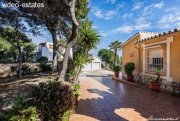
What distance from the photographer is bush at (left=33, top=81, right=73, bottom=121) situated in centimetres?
515

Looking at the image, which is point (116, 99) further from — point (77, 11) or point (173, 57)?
point (77, 11)

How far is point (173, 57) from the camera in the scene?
36.8 ft

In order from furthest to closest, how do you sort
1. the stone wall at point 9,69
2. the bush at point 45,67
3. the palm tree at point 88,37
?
the bush at point 45,67 < the stone wall at point 9,69 < the palm tree at point 88,37

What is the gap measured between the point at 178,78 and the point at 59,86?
8.23 meters

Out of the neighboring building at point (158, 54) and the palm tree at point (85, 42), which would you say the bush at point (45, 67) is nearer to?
the neighboring building at point (158, 54)

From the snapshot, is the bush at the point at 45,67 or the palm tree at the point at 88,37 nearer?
the palm tree at the point at 88,37

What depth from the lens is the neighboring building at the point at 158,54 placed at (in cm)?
1102

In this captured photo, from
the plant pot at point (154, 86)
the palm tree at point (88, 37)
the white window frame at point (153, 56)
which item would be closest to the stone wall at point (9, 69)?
the white window frame at point (153, 56)

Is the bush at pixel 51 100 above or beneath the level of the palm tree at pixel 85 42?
beneath

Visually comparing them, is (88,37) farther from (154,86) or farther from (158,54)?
(158,54)

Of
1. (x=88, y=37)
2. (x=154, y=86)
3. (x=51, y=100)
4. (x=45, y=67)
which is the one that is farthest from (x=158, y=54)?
(x=45, y=67)

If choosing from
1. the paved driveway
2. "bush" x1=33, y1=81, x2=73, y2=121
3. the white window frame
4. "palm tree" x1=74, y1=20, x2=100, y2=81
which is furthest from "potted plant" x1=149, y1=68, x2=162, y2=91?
"bush" x1=33, y1=81, x2=73, y2=121

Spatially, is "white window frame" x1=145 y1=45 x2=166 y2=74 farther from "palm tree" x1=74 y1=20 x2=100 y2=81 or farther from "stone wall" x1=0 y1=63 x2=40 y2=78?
"stone wall" x1=0 y1=63 x2=40 y2=78

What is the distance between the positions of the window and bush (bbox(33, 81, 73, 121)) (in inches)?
360
